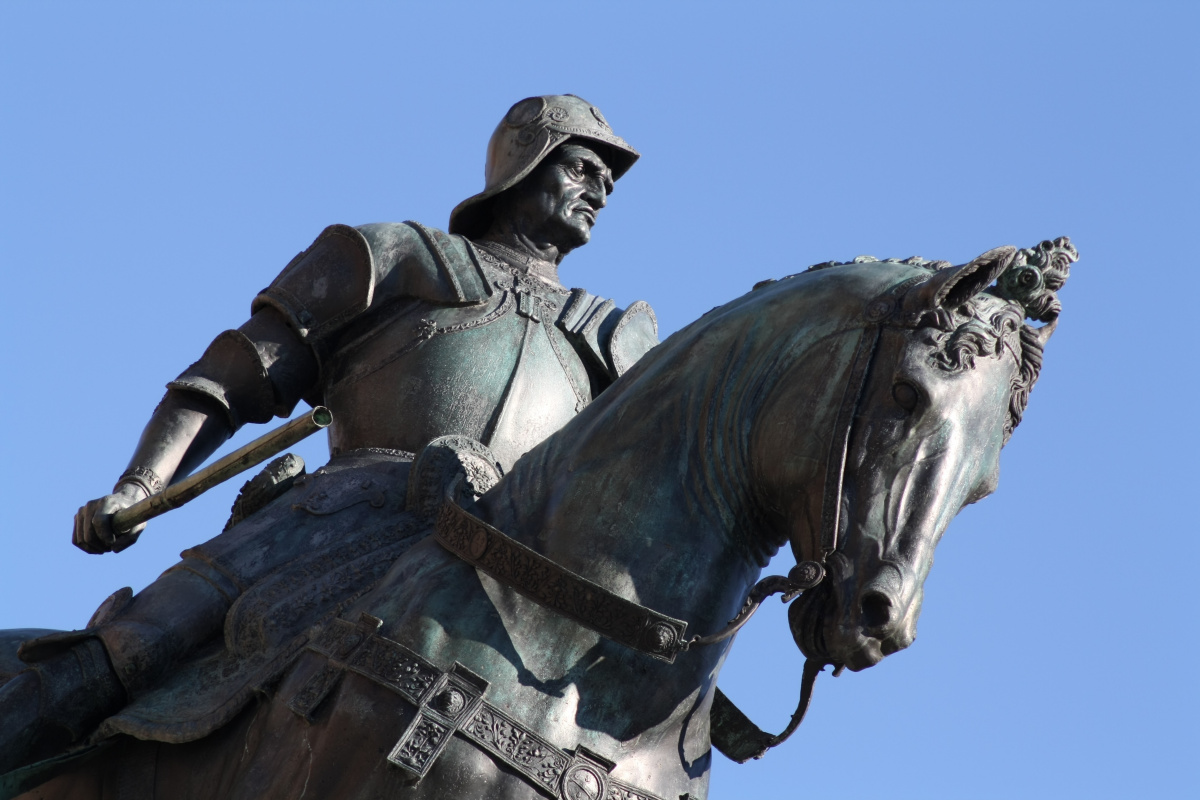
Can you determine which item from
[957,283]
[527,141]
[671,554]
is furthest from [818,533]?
[527,141]

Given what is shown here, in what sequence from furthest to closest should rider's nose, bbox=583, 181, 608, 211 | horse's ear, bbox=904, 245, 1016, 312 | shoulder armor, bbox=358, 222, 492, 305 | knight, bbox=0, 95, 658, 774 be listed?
rider's nose, bbox=583, 181, 608, 211 → shoulder armor, bbox=358, 222, 492, 305 → knight, bbox=0, 95, 658, 774 → horse's ear, bbox=904, 245, 1016, 312

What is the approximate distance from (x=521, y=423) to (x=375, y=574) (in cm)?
138

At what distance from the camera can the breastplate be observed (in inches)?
313

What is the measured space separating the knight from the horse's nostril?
→ 7.34 ft

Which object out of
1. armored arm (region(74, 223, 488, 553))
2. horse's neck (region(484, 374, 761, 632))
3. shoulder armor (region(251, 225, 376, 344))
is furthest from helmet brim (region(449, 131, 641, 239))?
→ horse's neck (region(484, 374, 761, 632))

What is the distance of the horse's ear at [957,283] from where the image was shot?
19.6 ft

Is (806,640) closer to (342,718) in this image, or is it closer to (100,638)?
(342,718)

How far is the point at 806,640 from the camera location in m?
5.87

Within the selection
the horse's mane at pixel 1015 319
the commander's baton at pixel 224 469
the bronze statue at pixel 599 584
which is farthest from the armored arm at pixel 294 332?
the horse's mane at pixel 1015 319

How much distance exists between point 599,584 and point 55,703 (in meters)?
2.13

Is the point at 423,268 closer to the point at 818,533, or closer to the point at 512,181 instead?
the point at 512,181

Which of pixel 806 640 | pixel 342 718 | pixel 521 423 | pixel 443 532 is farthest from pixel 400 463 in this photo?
pixel 806 640

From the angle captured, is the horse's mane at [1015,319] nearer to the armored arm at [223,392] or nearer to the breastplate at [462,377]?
the breastplate at [462,377]

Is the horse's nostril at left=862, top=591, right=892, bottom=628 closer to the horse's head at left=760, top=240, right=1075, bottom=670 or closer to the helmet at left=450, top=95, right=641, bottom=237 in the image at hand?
the horse's head at left=760, top=240, right=1075, bottom=670
